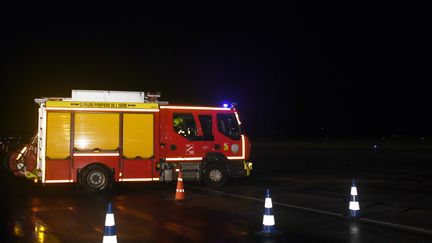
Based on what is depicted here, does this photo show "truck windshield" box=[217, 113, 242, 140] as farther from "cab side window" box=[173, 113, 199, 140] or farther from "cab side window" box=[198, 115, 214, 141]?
"cab side window" box=[173, 113, 199, 140]

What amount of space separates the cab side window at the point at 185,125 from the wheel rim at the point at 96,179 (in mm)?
2733

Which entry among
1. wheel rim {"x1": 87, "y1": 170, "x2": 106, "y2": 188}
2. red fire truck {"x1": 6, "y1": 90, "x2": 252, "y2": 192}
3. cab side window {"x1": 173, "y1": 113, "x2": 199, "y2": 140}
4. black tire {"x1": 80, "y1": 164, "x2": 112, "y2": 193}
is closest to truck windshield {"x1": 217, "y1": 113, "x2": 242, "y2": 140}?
red fire truck {"x1": 6, "y1": 90, "x2": 252, "y2": 192}

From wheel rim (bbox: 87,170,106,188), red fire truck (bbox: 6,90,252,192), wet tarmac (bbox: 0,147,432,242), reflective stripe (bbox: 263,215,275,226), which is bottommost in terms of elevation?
wet tarmac (bbox: 0,147,432,242)

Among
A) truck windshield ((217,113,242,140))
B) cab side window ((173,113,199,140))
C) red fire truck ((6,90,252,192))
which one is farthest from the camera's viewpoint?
truck windshield ((217,113,242,140))

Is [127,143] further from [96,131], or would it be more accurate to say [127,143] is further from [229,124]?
[229,124]

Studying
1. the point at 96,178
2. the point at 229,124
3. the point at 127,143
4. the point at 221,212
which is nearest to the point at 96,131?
the point at 127,143

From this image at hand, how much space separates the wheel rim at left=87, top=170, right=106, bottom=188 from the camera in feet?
51.2

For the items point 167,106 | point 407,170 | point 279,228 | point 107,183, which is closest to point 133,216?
point 279,228

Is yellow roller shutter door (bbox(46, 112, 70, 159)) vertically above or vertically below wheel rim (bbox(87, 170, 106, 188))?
above

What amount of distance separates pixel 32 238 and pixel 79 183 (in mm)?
A: 6592

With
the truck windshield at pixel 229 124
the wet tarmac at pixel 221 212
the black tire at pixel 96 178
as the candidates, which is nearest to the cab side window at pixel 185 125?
the truck windshield at pixel 229 124

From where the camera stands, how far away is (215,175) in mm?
17250

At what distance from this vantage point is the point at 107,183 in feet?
51.7

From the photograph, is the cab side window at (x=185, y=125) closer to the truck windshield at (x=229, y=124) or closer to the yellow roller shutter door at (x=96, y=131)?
the truck windshield at (x=229, y=124)
